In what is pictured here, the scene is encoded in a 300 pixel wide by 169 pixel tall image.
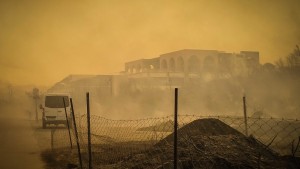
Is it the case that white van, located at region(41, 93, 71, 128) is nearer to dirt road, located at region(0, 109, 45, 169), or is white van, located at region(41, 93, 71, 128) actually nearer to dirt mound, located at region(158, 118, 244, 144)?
dirt road, located at region(0, 109, 45, 169)

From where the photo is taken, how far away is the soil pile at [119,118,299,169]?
703 centimetres

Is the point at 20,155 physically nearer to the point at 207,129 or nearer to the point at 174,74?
the point at 207,129

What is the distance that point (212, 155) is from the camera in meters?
7.30

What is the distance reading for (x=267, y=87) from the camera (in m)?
38.4

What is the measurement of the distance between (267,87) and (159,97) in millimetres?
13192

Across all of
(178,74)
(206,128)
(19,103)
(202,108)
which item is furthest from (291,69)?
(19,103)

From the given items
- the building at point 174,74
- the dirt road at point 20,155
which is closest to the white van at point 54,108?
the dirt road at point 20,155

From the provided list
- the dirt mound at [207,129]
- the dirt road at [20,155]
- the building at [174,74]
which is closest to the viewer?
the dirt road at [20,155]

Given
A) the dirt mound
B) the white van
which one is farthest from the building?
the dirt mound

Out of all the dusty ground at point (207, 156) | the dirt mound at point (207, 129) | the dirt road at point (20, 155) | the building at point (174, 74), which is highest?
the building at point (174, 74)

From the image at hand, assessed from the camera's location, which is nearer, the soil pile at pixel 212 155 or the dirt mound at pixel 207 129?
the soil pile at pixel 212 155

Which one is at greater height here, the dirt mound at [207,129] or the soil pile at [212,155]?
the dirt mound at [207,129]

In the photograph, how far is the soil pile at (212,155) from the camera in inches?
277

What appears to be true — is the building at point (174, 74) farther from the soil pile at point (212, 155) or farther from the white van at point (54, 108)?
the soil pile at point (212, 155)
